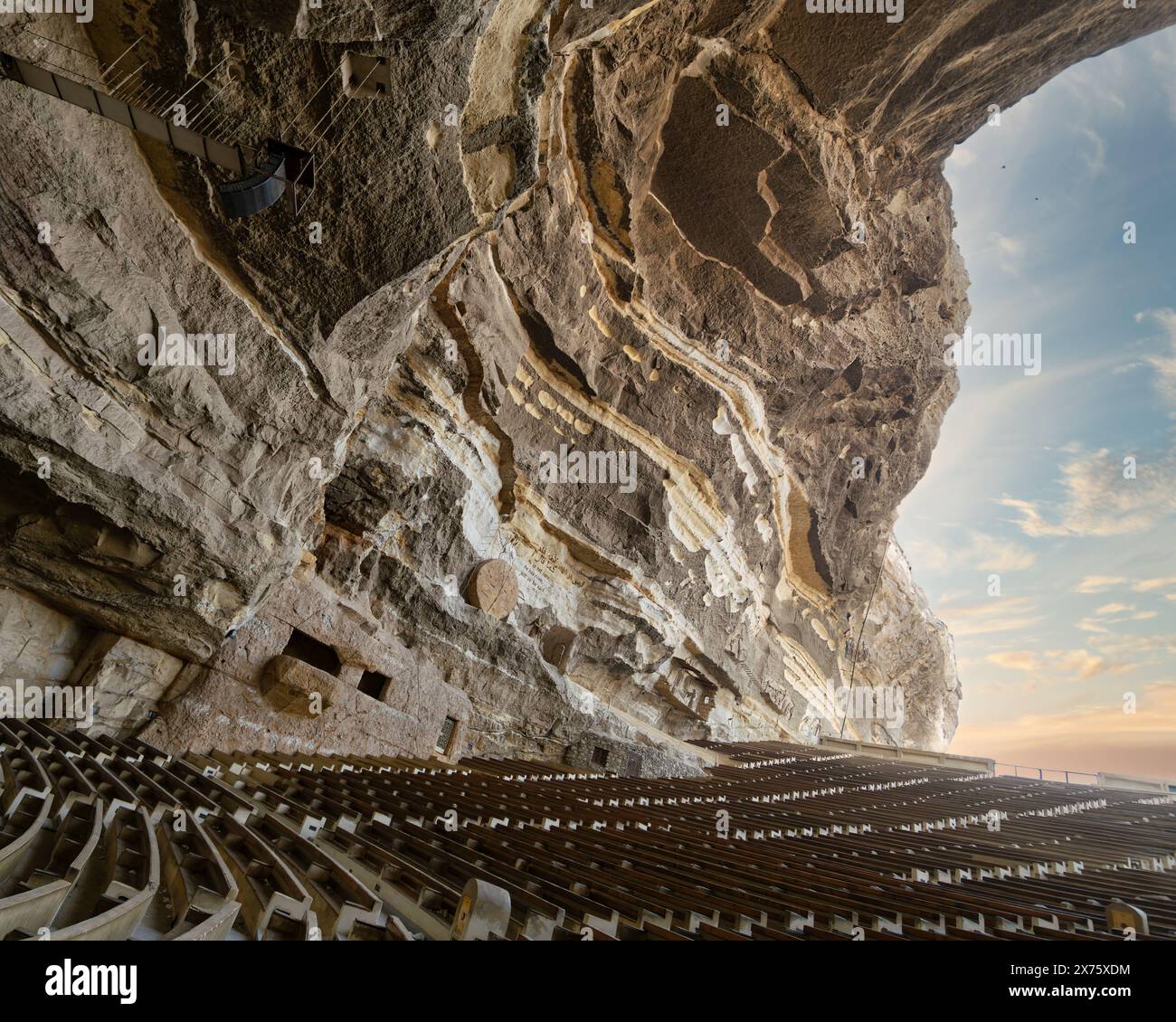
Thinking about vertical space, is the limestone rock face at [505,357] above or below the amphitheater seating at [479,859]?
above

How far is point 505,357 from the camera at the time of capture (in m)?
11.5

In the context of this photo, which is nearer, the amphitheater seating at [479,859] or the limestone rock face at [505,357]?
the amphitheater seating at [479,859]

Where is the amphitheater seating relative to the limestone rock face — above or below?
below

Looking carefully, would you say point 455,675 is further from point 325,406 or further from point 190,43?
point 190,43

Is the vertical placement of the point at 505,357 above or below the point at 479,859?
above

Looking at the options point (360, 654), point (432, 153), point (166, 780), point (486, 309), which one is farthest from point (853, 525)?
point (166, 780)

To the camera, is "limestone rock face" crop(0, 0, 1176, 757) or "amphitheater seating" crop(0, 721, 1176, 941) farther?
"limestone rock face" crop(0, 0, 1176, 757)

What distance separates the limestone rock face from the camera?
575cm

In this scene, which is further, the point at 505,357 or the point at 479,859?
the point at 505,357

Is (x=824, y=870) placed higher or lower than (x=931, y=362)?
lower

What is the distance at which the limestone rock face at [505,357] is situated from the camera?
5746 mm

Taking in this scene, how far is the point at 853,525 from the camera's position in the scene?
21.4 m
